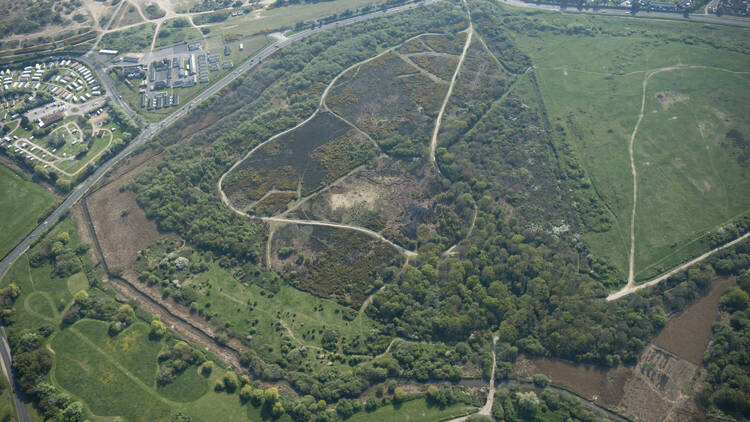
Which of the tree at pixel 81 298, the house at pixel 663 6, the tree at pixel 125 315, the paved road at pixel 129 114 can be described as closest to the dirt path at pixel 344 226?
the tree at pixel 125 315

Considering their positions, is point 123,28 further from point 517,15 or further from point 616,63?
point 616,63

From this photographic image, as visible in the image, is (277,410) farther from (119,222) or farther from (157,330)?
(119,222)

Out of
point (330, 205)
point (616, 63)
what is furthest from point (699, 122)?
point (330, 205)

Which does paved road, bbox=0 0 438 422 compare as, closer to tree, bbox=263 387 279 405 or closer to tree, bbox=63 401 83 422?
tree, bbox=63 401 83 422

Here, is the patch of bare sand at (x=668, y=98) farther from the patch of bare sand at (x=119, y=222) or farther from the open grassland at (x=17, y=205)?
the open grassland at (x=17, y=205)

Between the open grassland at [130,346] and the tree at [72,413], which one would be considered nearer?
the tree at [72,413]

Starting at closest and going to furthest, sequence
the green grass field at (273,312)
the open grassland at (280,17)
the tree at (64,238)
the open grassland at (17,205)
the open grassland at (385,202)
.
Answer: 1. the green grass field at (273,312)
2. the tree at (64,238)
3. the open grassland at (17,205)
4. the open grassland at (385,202)
5. the open grassland at (280,17)
